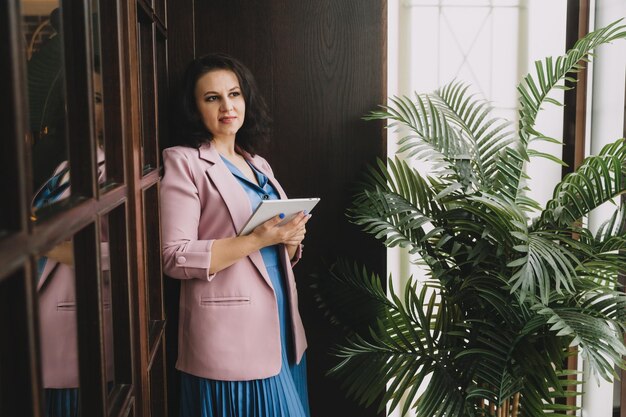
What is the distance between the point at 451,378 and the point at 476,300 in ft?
0.83

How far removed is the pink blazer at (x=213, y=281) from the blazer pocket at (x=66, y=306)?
963mm

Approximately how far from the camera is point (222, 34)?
2432 mm

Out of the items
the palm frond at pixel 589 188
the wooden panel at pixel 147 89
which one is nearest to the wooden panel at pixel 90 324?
the wooden panel at pixel 147 89

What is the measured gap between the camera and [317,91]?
2.49 meters

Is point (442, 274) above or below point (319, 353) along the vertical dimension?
above

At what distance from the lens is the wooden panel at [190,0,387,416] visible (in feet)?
8.02

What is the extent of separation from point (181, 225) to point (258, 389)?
0.55m

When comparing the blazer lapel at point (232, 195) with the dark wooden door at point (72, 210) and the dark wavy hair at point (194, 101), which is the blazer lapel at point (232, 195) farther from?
the dark wooden door at point (72, 210)

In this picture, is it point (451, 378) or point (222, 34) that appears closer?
point (451, 378)

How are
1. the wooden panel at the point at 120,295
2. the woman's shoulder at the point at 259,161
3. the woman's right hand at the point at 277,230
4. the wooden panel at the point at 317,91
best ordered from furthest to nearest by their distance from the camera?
1. the wooden panel at the point at 317,91
2. the woman's shoulder at the point at 259,161
3. the woman's right hand at the point at 277,230
4. the wooden panel at the point at 120,295

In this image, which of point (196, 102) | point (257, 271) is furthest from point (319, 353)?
point (196, 102)

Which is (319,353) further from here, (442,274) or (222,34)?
(222,34)

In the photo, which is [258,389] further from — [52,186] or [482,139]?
[52,186]

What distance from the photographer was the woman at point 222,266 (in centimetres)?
194
